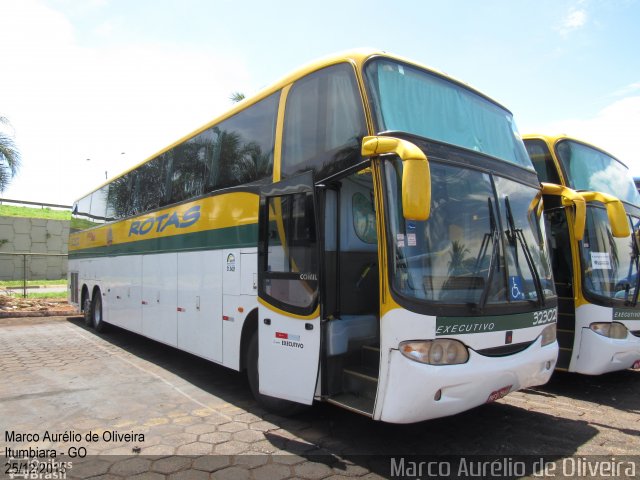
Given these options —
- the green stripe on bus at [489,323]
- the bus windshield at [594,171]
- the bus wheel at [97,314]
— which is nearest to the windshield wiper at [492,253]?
the green stripe on bus at [489,323]

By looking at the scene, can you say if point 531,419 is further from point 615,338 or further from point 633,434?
point 615,338

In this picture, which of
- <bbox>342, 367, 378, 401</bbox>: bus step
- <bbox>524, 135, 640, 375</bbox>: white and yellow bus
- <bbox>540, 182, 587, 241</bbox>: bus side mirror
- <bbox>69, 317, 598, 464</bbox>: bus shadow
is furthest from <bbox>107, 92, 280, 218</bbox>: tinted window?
<bbox>524, 135, 640, 375</bbox>: white and yellow bus

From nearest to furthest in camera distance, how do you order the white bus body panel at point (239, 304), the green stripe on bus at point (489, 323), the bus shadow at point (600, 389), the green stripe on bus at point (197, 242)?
1. the green stripe on bus at point (489, 323)
2. the white bus body panel at point (239, 304)
3. the green stripe on bus at point (197, 242)
4. the bus shadow at point (600, 389)

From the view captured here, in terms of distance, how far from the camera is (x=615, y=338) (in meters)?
6.07

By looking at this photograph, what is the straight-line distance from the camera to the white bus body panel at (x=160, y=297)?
7699 mm

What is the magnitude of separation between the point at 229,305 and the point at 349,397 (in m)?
2.39

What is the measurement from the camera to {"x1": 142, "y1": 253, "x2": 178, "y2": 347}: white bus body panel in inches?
303

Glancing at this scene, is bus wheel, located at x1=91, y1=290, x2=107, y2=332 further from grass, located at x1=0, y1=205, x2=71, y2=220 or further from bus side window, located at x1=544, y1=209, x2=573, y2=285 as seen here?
grass, located at x1=0, y1=205, x2=71, y2=220

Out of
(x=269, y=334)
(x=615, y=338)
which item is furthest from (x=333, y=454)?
(x=615, y=338)

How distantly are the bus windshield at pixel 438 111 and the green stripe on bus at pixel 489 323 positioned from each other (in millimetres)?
1645

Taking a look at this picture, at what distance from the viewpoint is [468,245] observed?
417 cm

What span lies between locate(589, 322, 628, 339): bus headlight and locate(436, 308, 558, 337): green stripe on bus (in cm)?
192

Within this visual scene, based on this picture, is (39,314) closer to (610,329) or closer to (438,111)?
(438,111)

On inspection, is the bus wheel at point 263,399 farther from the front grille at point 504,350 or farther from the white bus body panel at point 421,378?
the front grille at point 504,350
